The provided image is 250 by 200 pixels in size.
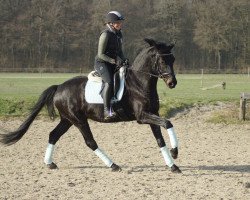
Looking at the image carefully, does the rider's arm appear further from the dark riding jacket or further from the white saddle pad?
the white saddle pad

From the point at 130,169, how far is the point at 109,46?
2.47 metres

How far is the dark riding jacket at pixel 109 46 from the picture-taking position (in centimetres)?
866

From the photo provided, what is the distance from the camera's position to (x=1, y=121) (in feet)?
55.8

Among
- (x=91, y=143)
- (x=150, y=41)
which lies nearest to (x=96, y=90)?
(x=91, y=143)

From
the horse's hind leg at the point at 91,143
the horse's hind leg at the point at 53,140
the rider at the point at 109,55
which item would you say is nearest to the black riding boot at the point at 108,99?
the rider at the point at 109,55

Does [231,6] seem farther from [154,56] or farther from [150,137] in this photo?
[154,56]

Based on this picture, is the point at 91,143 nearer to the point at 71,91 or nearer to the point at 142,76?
the point at 71,91

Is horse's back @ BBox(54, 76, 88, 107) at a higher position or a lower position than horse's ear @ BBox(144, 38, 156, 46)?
lower

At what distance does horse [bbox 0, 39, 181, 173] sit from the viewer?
8.30 metres

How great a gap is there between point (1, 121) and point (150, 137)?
21.1 feet

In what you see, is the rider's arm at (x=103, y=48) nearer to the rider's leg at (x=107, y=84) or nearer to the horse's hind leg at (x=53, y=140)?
the rider's leg at (x=107, y=84)

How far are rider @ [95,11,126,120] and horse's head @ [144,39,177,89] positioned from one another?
672 millimetres

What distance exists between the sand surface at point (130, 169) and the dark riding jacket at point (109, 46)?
2.21 meters

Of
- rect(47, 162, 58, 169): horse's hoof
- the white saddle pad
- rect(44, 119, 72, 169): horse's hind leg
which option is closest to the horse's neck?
the white saddle pad
